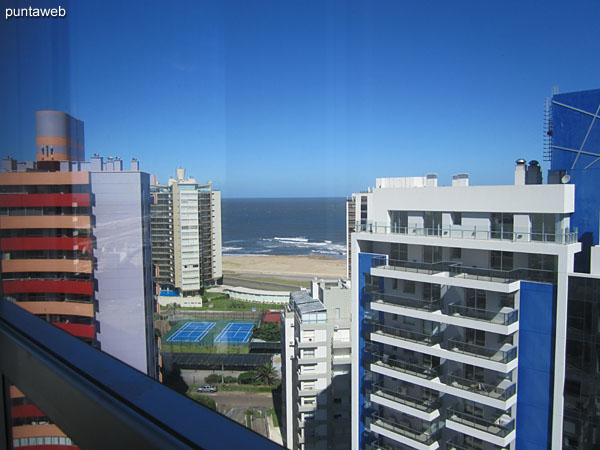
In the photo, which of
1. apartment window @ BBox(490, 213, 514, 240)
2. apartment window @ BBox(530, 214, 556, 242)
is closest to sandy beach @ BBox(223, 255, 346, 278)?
apartment window @ BBox(490, 213, 514, 240)

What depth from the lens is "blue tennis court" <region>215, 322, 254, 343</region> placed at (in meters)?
4.94

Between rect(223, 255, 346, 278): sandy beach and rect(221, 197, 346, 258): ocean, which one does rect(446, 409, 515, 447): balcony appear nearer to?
rect(221, 197, 346, 258): ocean

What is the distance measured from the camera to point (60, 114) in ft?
5.11

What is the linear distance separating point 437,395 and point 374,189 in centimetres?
162

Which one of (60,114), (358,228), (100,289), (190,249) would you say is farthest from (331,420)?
(60,114)

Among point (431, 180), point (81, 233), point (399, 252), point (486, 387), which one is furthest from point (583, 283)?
point (81, 233)

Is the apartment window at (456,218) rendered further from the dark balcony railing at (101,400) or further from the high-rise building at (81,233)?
the dark balcony railing at (101,400)

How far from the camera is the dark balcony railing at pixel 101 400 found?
0.32 m

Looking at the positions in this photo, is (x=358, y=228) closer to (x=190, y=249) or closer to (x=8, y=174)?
(x=190, y=249)

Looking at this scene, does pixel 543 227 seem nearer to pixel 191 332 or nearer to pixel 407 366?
pixel 407 366

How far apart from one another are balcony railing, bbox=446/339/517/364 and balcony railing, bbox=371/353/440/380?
0.76 ft

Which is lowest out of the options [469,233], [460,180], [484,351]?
[484,351]

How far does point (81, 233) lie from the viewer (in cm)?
189

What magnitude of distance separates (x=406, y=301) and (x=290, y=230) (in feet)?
51.3
